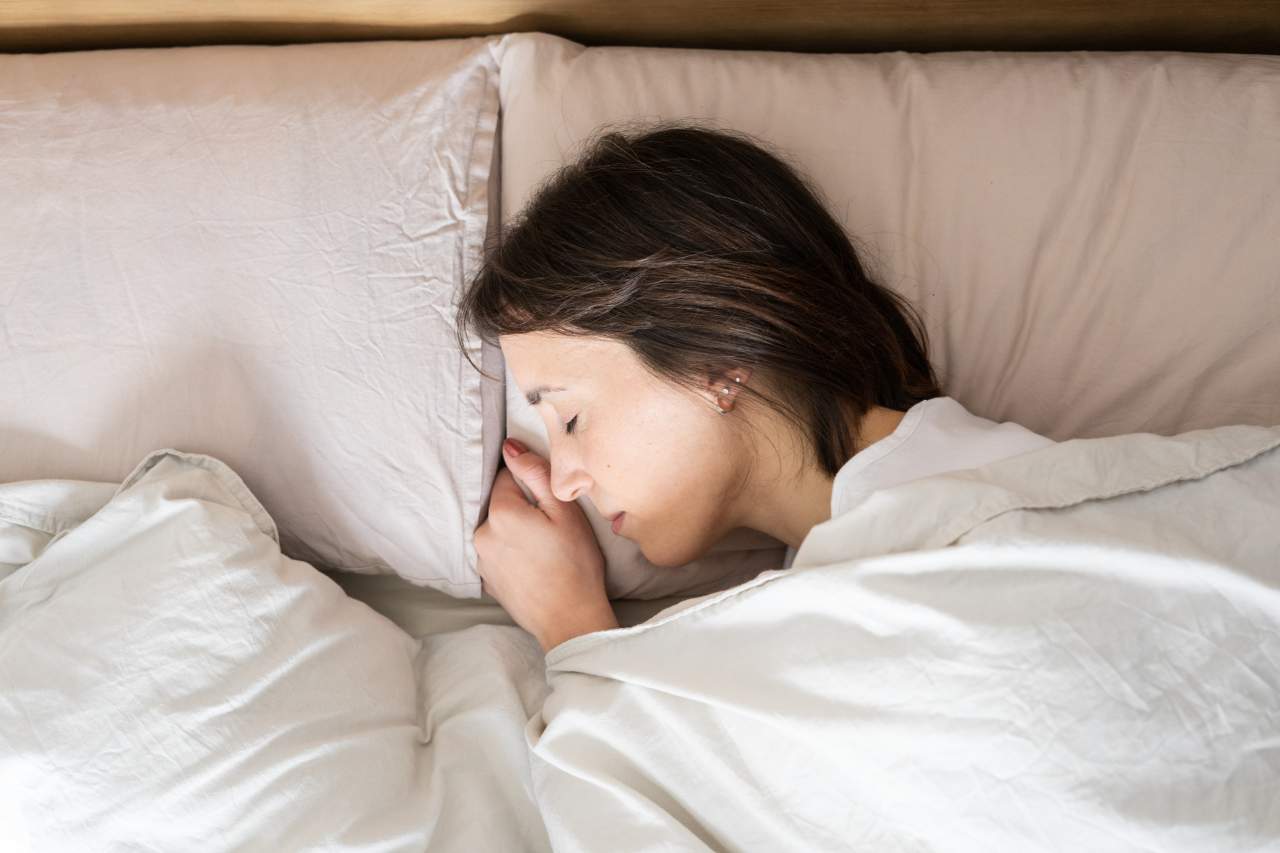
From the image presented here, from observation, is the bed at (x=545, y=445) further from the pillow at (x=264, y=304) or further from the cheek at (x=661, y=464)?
the cheek at (x=661, y=464)

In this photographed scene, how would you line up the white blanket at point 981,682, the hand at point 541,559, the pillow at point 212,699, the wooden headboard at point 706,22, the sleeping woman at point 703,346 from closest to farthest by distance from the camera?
the white blanket at point 981,682 → the pillow at point 212,699 → the sleeping woman at point 703,346 → the hand at point 541,559 → the wooden headboard at point 706,22

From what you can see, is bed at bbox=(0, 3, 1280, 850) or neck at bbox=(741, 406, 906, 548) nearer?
bed at bbox=(0, 3, 1280, 850)

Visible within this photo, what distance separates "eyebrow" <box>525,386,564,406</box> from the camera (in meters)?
0.97

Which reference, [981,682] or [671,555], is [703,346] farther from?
[981,682]

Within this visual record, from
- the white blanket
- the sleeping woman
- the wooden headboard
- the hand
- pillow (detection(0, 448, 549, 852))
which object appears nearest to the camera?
the white blanket

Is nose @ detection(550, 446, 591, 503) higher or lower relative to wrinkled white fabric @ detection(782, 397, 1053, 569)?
lower

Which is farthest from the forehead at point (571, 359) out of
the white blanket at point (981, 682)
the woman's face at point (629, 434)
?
the white blanket at point (981, 682)

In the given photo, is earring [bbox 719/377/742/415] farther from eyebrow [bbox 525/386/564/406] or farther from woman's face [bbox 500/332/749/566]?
eyebrow [bbox 525/386/564/406]

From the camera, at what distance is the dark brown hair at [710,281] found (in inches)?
37.1

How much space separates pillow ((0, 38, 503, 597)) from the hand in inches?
1.6

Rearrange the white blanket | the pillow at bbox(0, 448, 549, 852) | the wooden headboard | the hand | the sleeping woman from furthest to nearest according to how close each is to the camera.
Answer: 1. the wooden headboard
2. the hand
3. the sleeping woman
4. the pillow at bbox(0, 448, 549, 852)
5. the white blanket

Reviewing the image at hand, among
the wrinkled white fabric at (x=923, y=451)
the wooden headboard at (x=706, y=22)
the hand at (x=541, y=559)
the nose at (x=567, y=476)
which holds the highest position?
the wooden headboard at (x=706, y=22)

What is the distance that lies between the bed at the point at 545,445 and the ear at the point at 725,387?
162 millimetres

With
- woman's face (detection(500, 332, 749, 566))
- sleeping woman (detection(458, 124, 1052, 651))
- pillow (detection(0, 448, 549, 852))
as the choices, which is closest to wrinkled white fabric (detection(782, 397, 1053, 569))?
sleeping woman (detection(458, 124, 1052, 651))
